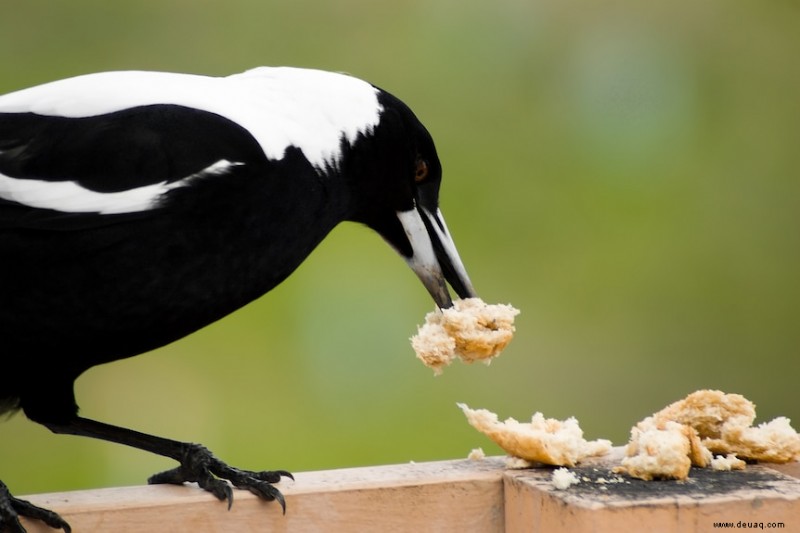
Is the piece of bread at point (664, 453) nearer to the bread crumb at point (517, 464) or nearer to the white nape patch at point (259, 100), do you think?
the bread crumb at point (517, 464)

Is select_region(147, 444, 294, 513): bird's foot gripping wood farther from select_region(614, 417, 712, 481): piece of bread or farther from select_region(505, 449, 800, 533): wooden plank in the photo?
select_region(614, 417, 712, 481): piece of bread

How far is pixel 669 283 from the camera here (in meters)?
5.21

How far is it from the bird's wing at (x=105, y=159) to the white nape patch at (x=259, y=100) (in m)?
0.03

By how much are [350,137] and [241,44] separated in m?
2.82

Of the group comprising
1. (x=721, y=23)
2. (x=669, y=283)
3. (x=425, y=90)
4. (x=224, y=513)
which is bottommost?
(x=224, y=513)

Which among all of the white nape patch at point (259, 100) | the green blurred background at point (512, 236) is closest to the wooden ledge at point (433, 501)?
the white nape patch at point (259, 100)

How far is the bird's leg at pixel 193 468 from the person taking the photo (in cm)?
166

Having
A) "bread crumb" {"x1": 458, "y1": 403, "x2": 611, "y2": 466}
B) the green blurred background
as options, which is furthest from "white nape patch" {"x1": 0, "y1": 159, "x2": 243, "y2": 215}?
the green blurred background

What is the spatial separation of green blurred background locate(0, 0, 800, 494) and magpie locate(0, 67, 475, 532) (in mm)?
2294

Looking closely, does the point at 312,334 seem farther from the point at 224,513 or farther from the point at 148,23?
the point at 224,513

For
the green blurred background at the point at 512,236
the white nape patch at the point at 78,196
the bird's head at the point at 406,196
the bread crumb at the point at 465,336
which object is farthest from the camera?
the green blurred background at the point at 512,236

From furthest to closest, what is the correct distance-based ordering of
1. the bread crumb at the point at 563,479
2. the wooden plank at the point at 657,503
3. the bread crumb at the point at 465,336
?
the bread crumb at the point at 465,336 < the bread crumb at the point at 563,479 < the wooden plank at the point at 657,503

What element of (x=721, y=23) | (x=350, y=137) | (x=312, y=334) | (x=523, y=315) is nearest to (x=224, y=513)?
(x=350, y=137)

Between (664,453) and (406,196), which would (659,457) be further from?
(406,196)
